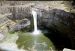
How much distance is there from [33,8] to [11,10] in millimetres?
695

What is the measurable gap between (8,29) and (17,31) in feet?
0.85

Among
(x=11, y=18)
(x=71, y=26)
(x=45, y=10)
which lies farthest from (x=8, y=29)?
(x=71, y=26)

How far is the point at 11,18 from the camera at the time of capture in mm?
4543

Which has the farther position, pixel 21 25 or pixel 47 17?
pixel 47 17

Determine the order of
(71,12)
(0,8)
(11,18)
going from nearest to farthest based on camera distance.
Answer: (71,12) → (11,18) → (0,8)

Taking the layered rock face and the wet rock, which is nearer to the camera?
the layered rock face

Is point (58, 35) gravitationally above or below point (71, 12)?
below

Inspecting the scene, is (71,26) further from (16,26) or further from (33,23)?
(16,26)

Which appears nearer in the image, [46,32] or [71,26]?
[71,26]

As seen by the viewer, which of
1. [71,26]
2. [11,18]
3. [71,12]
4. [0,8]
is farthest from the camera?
[0,8]

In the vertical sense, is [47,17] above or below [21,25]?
above

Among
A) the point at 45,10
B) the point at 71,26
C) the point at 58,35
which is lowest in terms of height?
the point at 58,35

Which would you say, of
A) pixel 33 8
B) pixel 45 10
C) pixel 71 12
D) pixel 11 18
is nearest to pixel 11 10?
pixel 11 18

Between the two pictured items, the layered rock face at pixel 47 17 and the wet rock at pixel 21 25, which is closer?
the layered rock face at pixel 47 17
